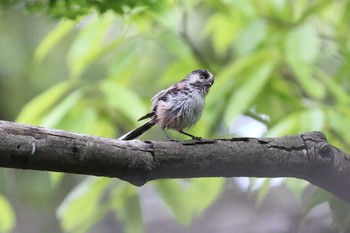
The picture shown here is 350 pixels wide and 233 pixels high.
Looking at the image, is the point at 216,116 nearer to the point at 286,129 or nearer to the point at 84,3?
the point at 286,129

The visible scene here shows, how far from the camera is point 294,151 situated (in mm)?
1309

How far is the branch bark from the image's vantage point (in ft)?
3.46

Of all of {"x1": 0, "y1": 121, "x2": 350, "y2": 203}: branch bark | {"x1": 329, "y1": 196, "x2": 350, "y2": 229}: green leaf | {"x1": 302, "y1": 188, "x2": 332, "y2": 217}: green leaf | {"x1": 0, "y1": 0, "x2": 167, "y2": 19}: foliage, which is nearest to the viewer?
{"x1": 0, "y1": 121, "x2": 350, "y2": 203}: branch bark

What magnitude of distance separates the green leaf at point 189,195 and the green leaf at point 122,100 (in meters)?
0.23

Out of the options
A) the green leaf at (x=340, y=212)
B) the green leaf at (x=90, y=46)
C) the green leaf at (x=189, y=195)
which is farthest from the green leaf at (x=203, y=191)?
the green leaf at (x=340, y=212)

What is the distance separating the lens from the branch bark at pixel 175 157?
1056 mm

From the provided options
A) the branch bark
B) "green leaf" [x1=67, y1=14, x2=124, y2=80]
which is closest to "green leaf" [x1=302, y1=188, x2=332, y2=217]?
the branch bark

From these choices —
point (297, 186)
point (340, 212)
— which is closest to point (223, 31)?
point (297, 186)

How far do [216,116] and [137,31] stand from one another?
392mm

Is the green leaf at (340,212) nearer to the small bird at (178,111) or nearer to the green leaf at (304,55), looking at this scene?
the small bird at (178,111)

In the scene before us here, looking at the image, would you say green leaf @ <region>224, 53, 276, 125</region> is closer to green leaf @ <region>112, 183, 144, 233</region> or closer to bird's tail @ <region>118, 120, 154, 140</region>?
green leaf @ <region>112, 183, 144, 233</region>

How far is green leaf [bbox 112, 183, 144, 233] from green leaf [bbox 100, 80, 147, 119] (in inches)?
8.4

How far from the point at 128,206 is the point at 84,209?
0.14m

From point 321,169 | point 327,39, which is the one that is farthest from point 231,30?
point 321,169
